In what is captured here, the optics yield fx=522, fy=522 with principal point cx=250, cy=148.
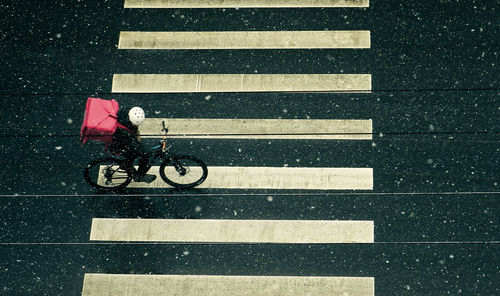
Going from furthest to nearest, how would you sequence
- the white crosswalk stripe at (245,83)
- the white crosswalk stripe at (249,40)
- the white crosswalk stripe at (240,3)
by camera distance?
the white crosswalk stripe at (240,3) < the white crosswalk stripe at (249,40) < the white crosswalk stripe at (245,83)

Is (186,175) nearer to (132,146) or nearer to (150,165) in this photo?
(150,165)

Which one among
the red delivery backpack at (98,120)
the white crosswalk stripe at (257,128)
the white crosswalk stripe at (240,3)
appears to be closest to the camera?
the red delivery backpack at (98,120)

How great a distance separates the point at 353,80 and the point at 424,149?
159 cm

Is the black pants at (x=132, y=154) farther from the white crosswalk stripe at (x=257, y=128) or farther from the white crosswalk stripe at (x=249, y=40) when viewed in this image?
the white crosswalk stripe at (x=249, y=40)

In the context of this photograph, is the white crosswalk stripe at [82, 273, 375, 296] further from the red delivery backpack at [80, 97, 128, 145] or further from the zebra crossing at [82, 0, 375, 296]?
the red delivery backpack at [80, 97, 128, 145]

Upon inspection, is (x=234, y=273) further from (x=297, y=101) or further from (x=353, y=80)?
(x=353, y=80)

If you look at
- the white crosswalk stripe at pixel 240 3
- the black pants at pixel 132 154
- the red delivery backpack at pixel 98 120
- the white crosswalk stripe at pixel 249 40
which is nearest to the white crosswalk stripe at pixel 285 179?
the black pants at pixel 132 154

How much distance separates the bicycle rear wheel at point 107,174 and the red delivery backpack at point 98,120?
41 cm

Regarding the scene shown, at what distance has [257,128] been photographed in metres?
8.39

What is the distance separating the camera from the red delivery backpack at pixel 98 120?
24.6 ft

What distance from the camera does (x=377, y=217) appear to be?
7969 millimetres

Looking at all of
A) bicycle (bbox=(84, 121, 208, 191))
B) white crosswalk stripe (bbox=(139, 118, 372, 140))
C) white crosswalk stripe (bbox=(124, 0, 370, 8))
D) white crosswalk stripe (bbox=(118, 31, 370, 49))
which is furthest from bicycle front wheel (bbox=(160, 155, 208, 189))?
white crosswalk stripe (bbox=(124, 0, 370, 8))

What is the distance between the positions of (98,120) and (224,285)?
3024mm

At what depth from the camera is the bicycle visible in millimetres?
7785
